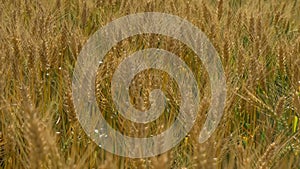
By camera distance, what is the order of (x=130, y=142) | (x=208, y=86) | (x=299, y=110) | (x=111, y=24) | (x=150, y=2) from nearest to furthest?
(x=130, y=142) < (x=299, y=110) < (x=208, y=86) < (x=111, y=24) < (x=150, y=2)

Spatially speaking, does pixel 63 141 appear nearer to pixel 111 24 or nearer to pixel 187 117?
pixel 187 117

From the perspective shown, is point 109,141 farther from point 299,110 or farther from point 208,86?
point 299,110

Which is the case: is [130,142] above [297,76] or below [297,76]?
below

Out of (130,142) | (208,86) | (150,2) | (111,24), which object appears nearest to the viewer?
(130,142)

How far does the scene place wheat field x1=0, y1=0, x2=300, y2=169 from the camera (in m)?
0.80

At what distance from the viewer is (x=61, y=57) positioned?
1.44 metres

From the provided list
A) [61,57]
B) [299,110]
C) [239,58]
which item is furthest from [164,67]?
[299,110]

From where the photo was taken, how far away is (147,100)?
967mm

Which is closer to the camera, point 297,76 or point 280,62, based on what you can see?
point 297,76

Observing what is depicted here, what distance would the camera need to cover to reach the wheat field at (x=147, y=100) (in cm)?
80

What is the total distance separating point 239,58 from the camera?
1.36 metres

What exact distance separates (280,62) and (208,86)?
1.15 ft

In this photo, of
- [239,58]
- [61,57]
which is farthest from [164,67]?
[61,57]

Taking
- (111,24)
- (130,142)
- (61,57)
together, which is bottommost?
(130,142)
